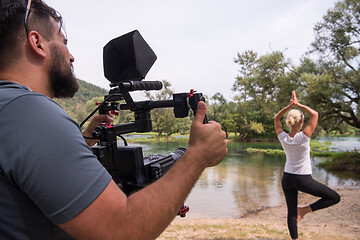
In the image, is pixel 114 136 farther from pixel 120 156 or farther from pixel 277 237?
pixel 277 237

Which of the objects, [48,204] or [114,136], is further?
[114,136]

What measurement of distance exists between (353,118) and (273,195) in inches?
273

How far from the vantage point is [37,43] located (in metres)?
0.80

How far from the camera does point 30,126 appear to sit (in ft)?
1.98

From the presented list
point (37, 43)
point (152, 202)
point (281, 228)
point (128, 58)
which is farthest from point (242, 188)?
point (37, 43)

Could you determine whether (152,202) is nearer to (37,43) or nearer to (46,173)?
(46,173)

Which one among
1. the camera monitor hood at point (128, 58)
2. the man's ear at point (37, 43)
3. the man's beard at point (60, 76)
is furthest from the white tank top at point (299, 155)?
the man's ear at point (37, 43)

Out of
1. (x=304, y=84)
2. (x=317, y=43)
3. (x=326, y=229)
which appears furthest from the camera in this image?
(x=304, y=84)

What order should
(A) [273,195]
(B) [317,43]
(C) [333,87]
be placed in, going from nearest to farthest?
(A) [273,195]
(C) [333,87]
(B) [317,43]

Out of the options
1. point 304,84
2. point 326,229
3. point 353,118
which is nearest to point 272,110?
point 304,84

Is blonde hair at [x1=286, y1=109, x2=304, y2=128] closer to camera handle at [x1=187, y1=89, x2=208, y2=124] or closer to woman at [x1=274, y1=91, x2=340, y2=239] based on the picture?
woman at [x1=274, y1=91, x2=340, y2=239]

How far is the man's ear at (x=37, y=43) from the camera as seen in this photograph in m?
0.78

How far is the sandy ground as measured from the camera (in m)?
4.69

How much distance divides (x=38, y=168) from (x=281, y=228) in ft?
19.1
